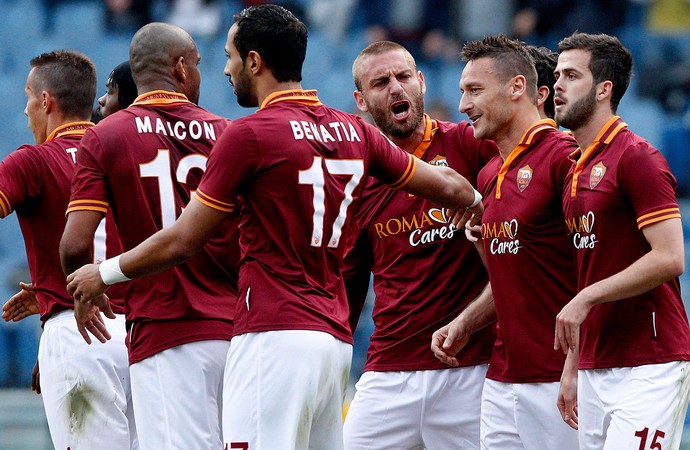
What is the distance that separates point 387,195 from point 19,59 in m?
8.86

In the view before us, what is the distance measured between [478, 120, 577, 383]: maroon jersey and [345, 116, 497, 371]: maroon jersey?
496 mm

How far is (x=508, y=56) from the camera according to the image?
19.7ft

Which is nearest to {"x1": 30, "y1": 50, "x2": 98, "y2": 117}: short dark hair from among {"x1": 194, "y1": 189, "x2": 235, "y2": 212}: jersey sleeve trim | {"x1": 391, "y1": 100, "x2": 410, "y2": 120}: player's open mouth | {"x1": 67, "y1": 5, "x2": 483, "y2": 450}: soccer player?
{"x1": 391, "y1": 100, "x2": 410, "y2": 120}: player's open mouth

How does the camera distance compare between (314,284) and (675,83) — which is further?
(675,83)

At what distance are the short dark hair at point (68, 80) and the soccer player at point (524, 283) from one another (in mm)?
2432

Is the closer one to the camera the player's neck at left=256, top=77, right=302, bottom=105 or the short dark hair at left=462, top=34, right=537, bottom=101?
the player's neck at left=256, top=77, right=302, bottom=105

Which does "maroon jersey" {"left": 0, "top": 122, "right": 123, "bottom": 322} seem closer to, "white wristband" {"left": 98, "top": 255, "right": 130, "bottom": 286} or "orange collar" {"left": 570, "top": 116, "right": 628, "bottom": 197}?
"white wristband" {"left": 98, "top": 255, "right": 130, "bottom": 286}

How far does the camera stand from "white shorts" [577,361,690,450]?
4898mm

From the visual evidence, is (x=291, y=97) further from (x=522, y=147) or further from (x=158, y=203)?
(x=522, y=147)

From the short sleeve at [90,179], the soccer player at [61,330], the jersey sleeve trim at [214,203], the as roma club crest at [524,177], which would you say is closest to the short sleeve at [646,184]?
the as roma club crest at [524,177]

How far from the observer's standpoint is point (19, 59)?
1387 centimetres

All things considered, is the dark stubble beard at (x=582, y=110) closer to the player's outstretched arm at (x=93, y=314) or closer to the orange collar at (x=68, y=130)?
the player's outstretched arm at (x=93, y=314)

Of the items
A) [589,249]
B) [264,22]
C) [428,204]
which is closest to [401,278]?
[428,204]

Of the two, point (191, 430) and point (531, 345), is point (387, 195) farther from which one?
point (191, 430)
